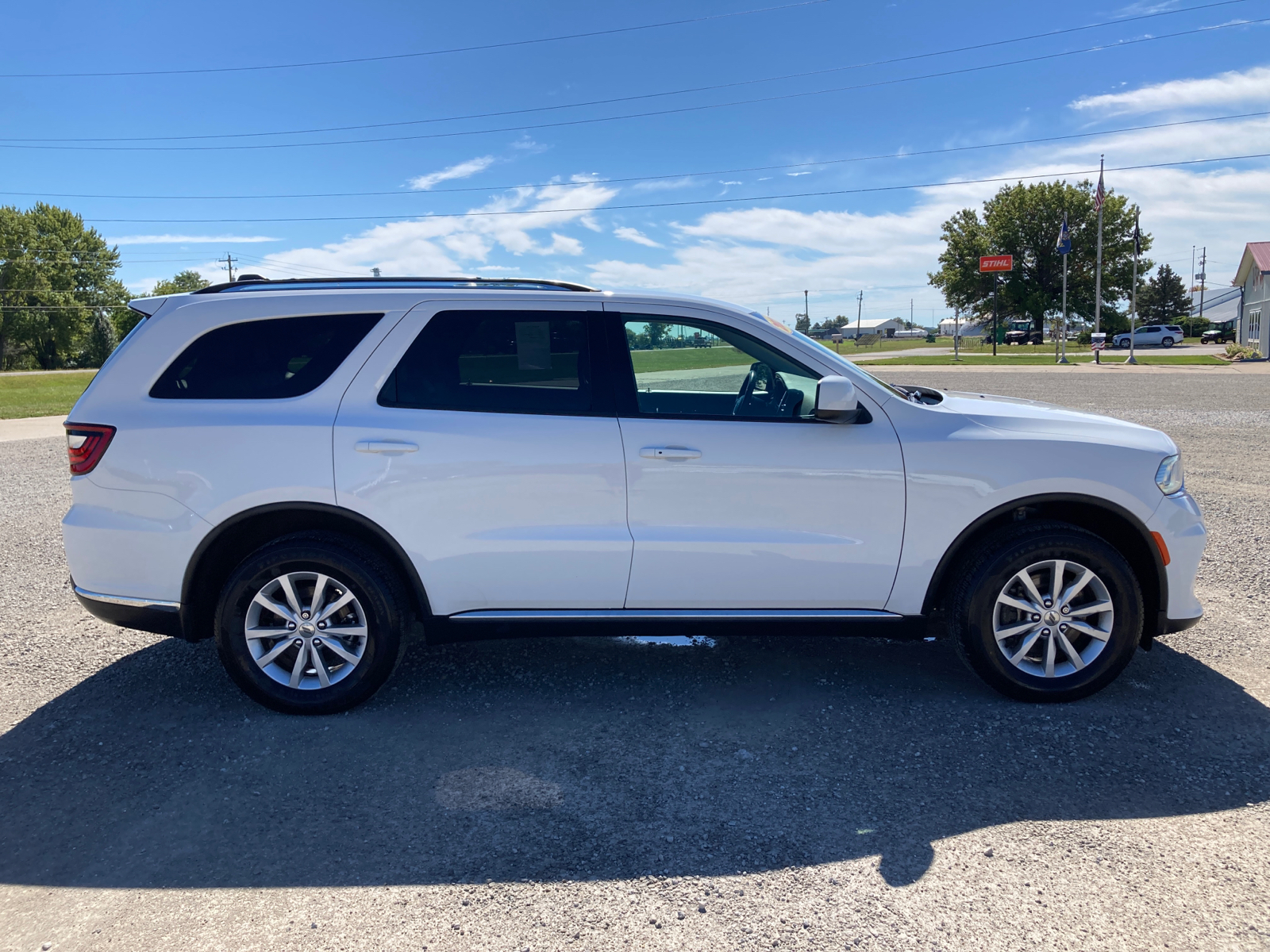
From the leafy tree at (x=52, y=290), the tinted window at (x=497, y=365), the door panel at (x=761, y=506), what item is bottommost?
the door panel at (x=761, y=506)

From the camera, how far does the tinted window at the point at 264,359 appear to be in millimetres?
3967

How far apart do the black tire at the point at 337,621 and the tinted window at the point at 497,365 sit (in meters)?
0.72

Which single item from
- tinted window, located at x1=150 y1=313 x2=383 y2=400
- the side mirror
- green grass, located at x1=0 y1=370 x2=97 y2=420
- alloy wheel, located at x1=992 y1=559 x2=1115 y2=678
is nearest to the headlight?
alloy wheel, located at x1=992 y1=559 x2=1115 y2=678

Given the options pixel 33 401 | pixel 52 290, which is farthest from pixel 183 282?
pixel 33 401

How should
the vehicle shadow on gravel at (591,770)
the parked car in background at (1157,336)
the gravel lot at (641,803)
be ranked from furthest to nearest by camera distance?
1. the parked car in background at (1157,336)
2. the vehicle shadow on gravel at (591,770)
3. the gravel lot at (641,803)

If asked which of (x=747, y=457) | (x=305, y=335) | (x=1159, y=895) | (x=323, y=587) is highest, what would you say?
(x=305, y=335)

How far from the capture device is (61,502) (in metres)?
9.55

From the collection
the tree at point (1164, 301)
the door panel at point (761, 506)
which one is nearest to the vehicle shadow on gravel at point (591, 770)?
the door panel at point (761, 506)

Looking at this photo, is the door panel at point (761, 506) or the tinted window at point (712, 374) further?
the tinted window at point (712, 374)

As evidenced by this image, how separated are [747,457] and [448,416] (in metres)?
1.34

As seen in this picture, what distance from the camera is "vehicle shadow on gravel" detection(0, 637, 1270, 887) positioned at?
2.95m

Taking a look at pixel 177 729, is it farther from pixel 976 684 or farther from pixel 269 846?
pixel 976 684

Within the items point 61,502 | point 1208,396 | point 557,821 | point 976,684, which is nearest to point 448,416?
point 557,821

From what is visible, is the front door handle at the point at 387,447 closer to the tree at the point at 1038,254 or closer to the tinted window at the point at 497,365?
the tinted window at the point at 497,365
